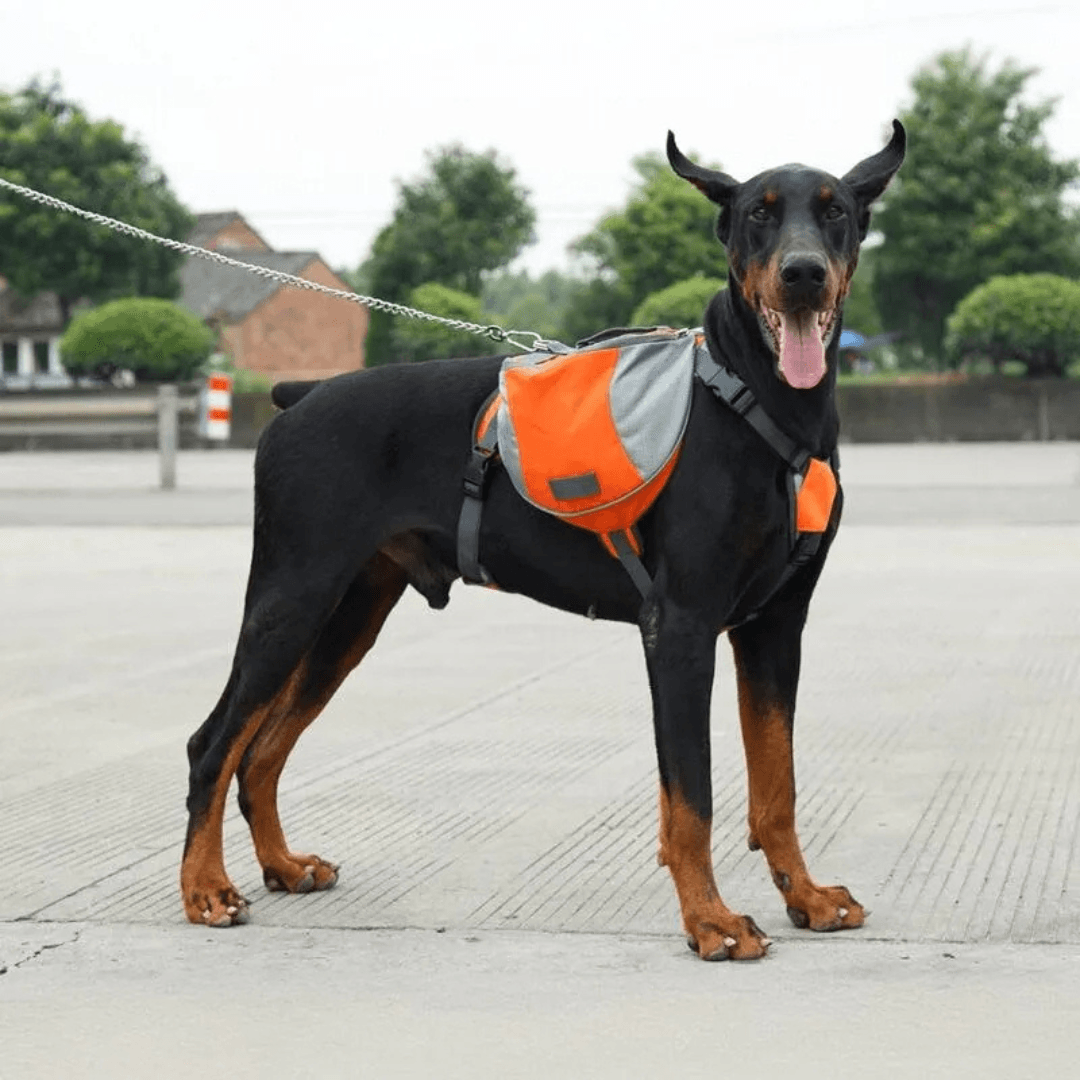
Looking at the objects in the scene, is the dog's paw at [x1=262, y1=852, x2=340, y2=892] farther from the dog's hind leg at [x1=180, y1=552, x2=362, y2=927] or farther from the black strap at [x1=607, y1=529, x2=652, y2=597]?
the black strap at [x1=607, y1=529, x2=652, y2=597]

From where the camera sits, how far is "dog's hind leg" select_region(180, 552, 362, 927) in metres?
4.64

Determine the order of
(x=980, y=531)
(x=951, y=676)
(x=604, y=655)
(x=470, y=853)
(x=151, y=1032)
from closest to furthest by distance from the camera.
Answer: (x=151, y=1032) → (x=470, y=853) → (x=951, y=676) → (x=604, y=655) → (x=980, y=531)

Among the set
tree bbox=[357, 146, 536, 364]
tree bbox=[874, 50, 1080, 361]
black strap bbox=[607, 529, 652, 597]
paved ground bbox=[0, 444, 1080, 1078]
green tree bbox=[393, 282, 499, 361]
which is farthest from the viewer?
tree bbox=[357, 146, 536, 364]

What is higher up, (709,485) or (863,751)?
(709,485)

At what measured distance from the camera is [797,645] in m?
4.62

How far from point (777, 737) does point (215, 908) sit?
1.33 meters

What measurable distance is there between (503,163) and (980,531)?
61907 millimetres

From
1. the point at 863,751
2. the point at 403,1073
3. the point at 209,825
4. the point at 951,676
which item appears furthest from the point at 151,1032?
the point at 951,676

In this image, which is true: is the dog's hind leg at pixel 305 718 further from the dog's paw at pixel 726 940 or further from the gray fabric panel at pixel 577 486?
the dog's paw at pixel 726 940

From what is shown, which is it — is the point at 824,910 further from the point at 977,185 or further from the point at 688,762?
the point at 977,185

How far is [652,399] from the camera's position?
4.46m

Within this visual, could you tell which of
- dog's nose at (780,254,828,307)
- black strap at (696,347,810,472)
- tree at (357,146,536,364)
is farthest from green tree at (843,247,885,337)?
dog's nose at (780,254,828,307)

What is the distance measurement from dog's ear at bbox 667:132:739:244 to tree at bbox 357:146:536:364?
6985 cm

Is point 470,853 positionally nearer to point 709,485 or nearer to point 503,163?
point 709,485
